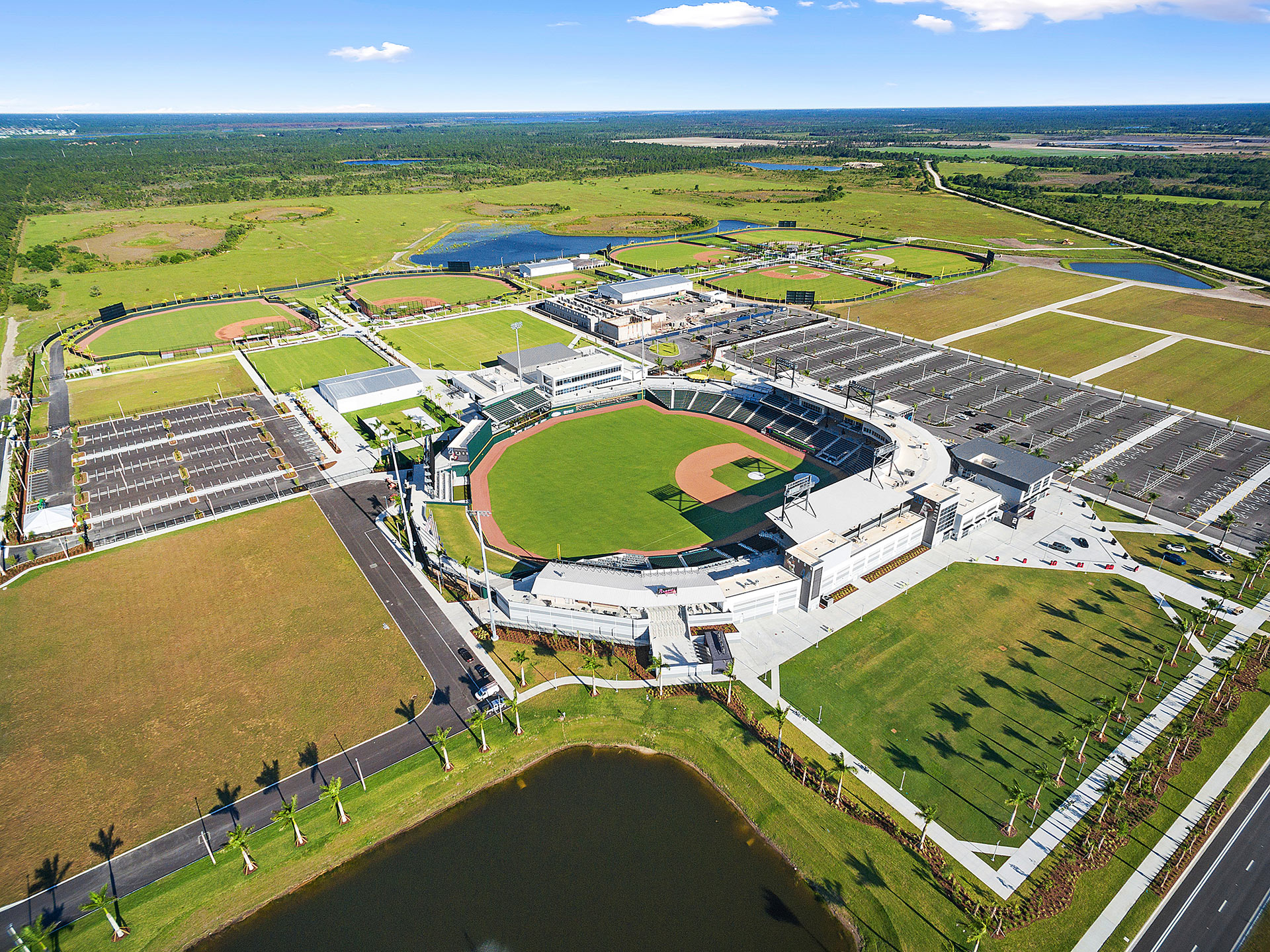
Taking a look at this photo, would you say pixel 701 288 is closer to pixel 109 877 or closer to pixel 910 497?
pixel 910 497

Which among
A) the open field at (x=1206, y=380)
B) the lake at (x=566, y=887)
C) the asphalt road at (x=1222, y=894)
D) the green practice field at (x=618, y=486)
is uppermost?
the open field at (x=1206, y=380)

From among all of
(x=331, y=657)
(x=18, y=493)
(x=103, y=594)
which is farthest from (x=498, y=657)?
(x=18, y=493)

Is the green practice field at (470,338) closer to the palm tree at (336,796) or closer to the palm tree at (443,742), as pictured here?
the palm tree at (443,742)

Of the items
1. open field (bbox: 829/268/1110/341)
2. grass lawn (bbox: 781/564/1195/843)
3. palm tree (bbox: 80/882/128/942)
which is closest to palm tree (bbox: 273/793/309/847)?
palm tree (bbox: 80/882/128/942)

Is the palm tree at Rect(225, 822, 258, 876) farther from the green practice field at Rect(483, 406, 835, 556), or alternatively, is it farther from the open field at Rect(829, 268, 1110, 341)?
the open field at Rect(829, 268, 1110, 341)

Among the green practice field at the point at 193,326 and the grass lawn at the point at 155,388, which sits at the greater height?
the green practice field at the point at 193,326

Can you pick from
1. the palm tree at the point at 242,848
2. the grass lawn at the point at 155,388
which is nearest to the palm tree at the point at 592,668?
the palm tree at the point at 242,848

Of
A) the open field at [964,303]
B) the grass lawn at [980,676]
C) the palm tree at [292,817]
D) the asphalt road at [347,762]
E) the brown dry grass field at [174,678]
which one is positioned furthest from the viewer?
the open field at [964,303]

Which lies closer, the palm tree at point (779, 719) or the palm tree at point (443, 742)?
the palm tree at point (443, 742)
